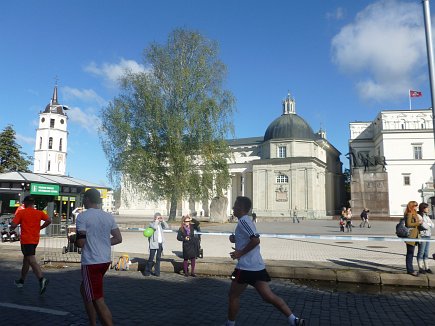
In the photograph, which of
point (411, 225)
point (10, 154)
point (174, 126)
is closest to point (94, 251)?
point (411, 225)

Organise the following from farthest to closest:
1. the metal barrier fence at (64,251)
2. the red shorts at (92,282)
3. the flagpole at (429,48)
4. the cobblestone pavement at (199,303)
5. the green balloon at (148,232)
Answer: the metal barrier fence at (64,251)
the green balloon at (148,232)
the flagpole at (429,48)
the cobblestone pavement at (199,303)
the red shorts at (92,282)

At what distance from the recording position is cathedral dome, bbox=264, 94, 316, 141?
2753 inches

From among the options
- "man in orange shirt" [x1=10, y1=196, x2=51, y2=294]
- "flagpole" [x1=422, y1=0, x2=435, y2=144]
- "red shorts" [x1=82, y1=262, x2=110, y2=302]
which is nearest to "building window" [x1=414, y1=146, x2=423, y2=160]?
"flagpole" [x1=422, y1=0, x2=435, y2=144]

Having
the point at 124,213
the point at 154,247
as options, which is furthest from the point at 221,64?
the point at 124,213

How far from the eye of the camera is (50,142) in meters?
97.6

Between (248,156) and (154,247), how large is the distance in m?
73.6

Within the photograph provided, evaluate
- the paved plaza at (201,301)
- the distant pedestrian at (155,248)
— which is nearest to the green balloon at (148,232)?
the distant pedestrian at (155,248)

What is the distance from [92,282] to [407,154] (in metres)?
68.6

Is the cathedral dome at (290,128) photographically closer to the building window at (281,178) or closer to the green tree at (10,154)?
the building window at (281,178)

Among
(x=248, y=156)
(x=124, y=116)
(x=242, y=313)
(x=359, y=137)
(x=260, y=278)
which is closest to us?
(x=260, y=278)

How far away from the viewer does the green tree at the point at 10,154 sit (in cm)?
5738

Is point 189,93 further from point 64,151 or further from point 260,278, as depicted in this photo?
point 64,151

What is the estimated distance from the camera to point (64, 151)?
3952 inches

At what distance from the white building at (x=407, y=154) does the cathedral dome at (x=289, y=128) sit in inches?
436
